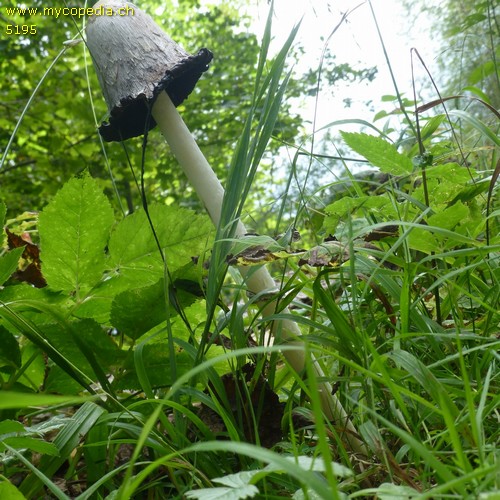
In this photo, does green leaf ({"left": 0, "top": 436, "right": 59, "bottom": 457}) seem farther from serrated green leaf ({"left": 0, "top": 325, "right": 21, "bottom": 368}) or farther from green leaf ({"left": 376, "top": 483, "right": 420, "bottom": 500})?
green leaf ({"left": 376, "top": 483, "right": 420, "bottom": 500})

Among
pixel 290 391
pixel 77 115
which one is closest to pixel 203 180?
pixel 290 391

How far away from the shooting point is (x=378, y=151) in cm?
84

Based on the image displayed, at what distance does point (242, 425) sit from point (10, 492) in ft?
0.89

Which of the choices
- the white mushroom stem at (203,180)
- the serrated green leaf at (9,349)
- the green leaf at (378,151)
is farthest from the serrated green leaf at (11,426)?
the green leaf at (378,151)

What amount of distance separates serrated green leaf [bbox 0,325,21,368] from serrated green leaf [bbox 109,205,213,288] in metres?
0.18

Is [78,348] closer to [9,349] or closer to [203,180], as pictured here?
[9,349]

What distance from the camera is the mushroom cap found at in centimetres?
85

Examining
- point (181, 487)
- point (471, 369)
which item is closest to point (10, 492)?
point (181, 487)

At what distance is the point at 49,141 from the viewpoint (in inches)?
160

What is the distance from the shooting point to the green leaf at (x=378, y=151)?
0.83 meters

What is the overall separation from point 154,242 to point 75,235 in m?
0.12

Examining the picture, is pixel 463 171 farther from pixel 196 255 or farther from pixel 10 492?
pixel 10 492

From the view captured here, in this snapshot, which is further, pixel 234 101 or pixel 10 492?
pixel 234 101

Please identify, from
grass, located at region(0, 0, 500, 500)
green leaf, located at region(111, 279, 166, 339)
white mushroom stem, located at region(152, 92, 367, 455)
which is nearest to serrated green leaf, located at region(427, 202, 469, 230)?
grass, located at region(0, 0, 500, 500)
